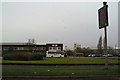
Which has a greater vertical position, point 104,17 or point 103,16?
point 103,16

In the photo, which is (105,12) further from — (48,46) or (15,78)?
(48,46)

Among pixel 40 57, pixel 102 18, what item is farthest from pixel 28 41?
pixel 102 18

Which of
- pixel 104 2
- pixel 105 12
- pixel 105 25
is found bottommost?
pixel 105 25

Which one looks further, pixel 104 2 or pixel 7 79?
pixel 104 2

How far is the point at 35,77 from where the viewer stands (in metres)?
11.0

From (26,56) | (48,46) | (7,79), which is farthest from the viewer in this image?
(48,46)

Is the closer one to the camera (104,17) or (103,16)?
(104,17)

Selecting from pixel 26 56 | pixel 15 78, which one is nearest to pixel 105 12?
pixel 15 78

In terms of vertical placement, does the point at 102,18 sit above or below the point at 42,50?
above

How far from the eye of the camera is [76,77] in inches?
443

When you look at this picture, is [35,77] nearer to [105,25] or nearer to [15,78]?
[15,78]

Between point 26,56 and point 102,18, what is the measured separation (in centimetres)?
1829

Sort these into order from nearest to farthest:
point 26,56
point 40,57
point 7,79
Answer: point 7,79
point 26,56
point 40,57

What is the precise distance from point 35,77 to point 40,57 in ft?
73.3
